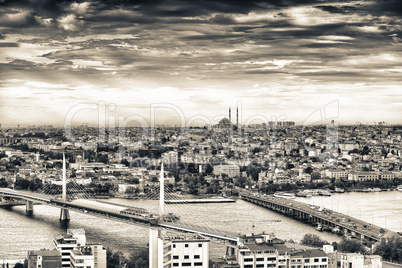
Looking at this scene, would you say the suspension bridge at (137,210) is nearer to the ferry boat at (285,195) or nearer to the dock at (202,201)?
the dock at (202,201)

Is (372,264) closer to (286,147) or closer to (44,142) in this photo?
(286,147)

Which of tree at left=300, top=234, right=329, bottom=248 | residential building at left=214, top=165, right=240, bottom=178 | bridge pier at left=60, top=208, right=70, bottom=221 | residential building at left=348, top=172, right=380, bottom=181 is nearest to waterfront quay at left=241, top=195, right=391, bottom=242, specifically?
tree at left=300, top=234, right=329, bottom=248

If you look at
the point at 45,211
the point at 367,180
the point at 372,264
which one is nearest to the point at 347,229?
the point at 372,264

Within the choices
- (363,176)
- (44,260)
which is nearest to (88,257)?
(44,260)

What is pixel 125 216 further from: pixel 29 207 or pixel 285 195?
pixel 285 195

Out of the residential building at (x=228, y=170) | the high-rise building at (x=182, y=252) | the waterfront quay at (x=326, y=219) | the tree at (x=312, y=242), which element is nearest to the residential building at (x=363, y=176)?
the residential building at (x=228, y=170)


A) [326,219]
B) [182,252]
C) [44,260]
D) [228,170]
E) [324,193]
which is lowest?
[324,193]

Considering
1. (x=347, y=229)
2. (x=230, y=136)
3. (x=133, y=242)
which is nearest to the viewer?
(x=133, y=242)
